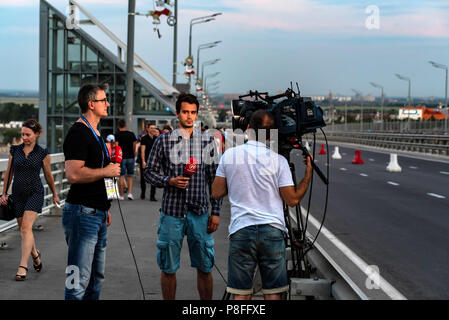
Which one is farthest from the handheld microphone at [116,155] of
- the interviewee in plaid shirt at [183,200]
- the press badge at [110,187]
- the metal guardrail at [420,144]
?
the metal guardrail at [420,144]

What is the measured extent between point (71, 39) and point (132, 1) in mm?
33406

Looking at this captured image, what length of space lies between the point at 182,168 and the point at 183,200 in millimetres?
273

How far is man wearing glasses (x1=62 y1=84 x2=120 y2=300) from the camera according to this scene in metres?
5.66

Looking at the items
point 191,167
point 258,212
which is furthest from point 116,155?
point 258,212

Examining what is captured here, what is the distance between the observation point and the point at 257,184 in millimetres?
5262

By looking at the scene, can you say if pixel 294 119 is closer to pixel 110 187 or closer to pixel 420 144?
pixel 110 187

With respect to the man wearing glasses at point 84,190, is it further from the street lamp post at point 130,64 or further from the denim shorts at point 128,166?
the street lamp post at point 130,64

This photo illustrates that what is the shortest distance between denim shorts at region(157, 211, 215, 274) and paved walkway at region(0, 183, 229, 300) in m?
1.02

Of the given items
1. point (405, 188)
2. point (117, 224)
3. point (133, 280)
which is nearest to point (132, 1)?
point (117, 224)

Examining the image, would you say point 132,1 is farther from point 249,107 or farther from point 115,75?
point 115,75

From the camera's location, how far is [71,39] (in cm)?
5128

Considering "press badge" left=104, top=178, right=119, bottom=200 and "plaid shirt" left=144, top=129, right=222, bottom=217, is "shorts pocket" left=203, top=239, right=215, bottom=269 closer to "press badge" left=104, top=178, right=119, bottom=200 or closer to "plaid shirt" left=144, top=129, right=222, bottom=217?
"plaid shirt" left=144, top=129, right=222, bottom=217

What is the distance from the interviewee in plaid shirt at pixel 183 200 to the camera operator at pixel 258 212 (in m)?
1.02
